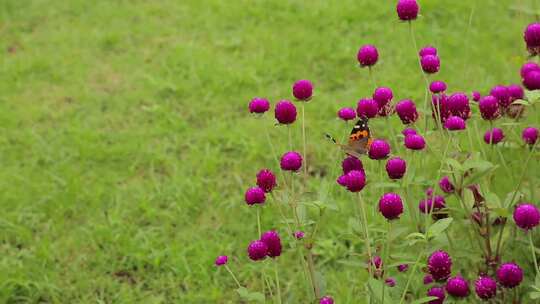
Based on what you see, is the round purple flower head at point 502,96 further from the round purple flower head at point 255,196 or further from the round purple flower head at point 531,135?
the round purple flower head at point 255,196

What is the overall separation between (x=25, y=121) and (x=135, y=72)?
790mm

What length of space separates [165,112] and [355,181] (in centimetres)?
241

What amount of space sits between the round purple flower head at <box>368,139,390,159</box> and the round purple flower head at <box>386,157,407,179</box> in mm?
26

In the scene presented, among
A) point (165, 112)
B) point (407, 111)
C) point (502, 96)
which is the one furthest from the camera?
point (165, 112)

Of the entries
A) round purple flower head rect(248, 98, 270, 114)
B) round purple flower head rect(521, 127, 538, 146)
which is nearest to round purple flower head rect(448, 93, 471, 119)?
round purple flower head rect(521, 127, 538, 146)

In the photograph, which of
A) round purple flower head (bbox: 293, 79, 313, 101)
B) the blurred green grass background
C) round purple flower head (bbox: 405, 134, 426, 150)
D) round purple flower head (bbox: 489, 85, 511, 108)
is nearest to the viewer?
round purple flower head (bbox: 405, 134, 426, 150)

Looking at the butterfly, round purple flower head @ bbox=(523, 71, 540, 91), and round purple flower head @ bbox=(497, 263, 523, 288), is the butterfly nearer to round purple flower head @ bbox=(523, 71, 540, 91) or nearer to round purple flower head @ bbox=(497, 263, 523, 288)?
round purple flower head @ bbox=(497, 263, 523, 288)

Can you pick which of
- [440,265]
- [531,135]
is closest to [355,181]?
[440,265]

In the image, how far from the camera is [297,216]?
1.93m

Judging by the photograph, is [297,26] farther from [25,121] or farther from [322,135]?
[25,121]

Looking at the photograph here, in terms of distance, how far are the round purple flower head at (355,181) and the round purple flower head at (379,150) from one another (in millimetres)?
104

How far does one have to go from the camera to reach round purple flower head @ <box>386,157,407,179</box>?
5.85 feet

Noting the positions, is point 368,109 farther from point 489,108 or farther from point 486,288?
point 486,288

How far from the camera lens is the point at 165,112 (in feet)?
13.0
